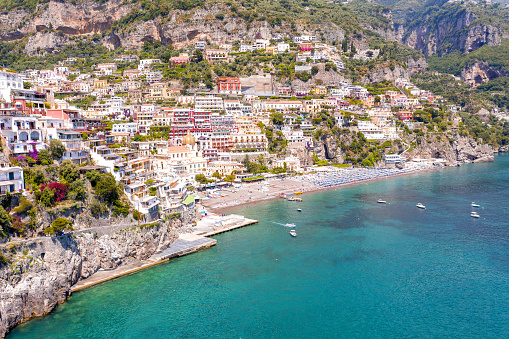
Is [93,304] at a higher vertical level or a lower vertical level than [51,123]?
lower

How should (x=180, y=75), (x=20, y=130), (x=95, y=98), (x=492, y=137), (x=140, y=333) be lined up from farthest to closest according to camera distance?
1. (x=492, y=137)
2. (x=180, y=75)
3. (x=95, y=98)
4. (x=20, y=130)
5. (x=140, y=333)

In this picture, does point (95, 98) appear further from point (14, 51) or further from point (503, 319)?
point (503, 319)

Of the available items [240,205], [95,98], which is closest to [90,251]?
[240,205]

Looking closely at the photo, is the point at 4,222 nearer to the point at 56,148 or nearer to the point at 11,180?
the point at 11,180

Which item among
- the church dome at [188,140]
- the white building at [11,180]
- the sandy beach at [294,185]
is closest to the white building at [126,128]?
the church dome at [188,140]

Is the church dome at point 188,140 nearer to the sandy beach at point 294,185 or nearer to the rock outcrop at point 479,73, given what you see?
the sandy beach at point 294,185

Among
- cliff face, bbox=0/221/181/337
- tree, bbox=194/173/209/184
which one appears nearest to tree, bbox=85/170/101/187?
cliff face, bbox=0/221/181/337
